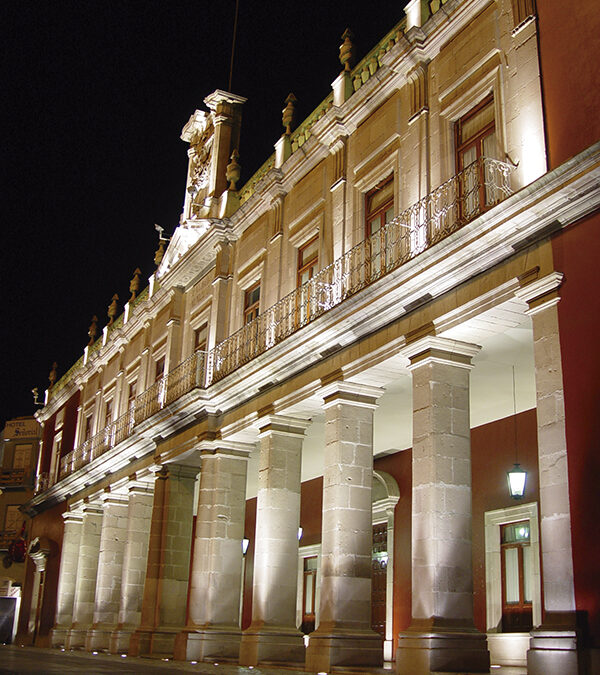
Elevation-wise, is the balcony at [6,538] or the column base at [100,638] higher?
the balcony at [6,538]

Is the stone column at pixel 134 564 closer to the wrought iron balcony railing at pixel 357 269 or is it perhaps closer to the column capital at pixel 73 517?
the wrought iron balcony railing at pixel 357 269

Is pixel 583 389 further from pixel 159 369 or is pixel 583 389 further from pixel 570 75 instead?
pixel 159 369

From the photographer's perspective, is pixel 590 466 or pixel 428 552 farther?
pixel 428 552

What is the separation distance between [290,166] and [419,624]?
9.52 meters

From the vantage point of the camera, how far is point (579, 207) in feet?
30.2

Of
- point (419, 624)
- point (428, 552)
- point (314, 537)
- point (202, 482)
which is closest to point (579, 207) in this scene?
point (428, 552)

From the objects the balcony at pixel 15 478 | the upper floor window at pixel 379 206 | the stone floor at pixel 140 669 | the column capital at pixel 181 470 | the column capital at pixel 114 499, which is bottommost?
the stone floor at pixel 140 669

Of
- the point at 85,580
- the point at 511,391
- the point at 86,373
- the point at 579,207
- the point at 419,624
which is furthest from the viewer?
the point at 86,373

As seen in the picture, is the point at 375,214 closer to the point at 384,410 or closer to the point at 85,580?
the point at 384,410

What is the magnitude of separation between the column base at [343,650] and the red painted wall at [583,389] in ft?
14.3

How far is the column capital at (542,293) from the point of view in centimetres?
932

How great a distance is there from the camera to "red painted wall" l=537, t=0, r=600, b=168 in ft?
31.9

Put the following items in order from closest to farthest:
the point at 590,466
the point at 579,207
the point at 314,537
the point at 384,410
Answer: the point at 590,466
the point at 579,207
the point at 384,410
the point at 314,537

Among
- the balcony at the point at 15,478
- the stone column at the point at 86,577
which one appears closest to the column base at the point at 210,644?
the stone column at the point at 86,577
